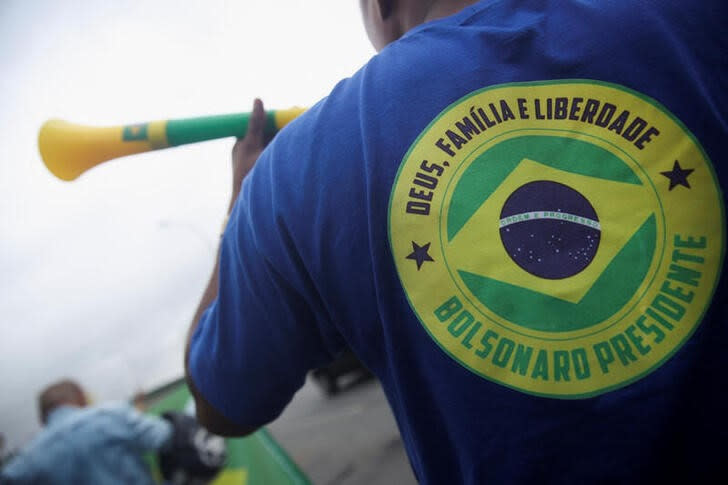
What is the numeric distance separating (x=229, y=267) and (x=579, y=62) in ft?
2.30

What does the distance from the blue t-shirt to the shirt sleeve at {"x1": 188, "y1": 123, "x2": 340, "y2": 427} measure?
0.05m

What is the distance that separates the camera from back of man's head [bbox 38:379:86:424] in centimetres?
347

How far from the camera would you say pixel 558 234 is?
0.61m

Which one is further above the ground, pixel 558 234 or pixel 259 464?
pixel 558 234

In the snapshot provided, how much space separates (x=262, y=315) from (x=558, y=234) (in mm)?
527

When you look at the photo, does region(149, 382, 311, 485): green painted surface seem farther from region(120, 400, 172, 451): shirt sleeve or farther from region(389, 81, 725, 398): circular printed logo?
region(389, 81, 725, 398): circular printed logo

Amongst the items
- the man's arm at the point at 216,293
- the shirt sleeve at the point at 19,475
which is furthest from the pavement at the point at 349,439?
the man's arm at the point at 216,293

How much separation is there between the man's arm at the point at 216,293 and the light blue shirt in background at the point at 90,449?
278 cm

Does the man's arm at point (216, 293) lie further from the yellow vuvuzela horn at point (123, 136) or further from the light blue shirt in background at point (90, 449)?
the light blue shirt in background at point (90, 449)

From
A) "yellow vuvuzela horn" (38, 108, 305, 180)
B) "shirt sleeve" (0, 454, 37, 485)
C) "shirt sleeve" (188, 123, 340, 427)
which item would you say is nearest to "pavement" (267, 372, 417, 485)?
"shirt sleeve" (0, 454, 37, 485)

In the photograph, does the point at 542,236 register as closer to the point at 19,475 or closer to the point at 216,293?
the point at 216,293

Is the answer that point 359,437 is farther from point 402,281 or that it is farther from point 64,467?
point 402,281

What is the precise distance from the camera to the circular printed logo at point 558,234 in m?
0.58

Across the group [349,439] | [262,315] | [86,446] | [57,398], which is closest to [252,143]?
[262,315]
